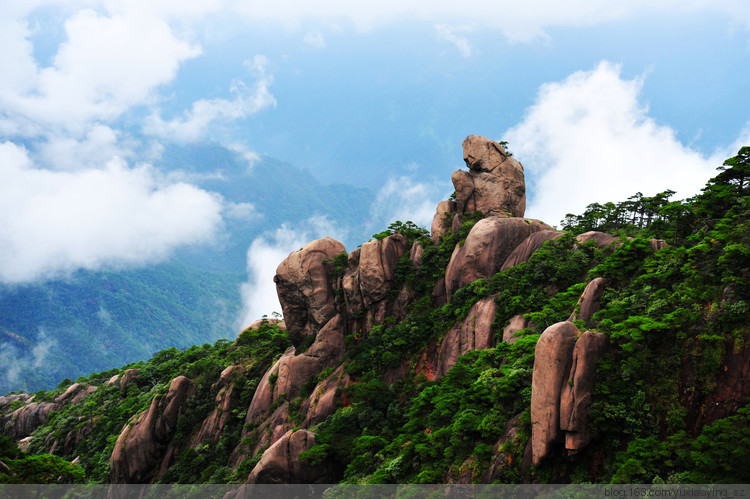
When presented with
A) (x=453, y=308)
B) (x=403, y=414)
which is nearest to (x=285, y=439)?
(x=403, y=414)

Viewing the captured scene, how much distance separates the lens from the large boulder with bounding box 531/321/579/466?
21594mm

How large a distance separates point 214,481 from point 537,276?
29093 mm

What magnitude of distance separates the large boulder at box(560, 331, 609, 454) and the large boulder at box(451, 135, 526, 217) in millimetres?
25111

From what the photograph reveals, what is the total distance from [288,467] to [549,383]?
1971 cm

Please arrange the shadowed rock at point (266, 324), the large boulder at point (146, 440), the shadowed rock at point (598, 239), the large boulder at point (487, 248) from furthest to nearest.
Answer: the shadowed rock at point (266, 324) → the large boulder at point (146, 440) → the large boulder at point (487, 248) → the shadowed rock at point (598, 239)

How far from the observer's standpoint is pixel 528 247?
38.6 meters

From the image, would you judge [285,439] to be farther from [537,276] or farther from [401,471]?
[537,276]

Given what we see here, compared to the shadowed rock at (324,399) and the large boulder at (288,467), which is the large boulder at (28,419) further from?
the large boulder at (288,467)

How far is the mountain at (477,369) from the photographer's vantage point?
20312 mm

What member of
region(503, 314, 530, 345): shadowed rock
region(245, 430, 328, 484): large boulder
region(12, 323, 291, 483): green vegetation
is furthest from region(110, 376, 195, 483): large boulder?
region(503, 314, 530, 345): shadowed rock

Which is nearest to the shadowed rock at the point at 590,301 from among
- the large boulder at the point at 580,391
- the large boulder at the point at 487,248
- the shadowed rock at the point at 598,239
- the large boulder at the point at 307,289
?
the large boulder at the point at 580,391

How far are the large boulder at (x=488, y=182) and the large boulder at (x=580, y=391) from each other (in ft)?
82.4

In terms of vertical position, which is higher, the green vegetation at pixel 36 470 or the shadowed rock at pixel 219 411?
the shadowed rock at pixel 219 411

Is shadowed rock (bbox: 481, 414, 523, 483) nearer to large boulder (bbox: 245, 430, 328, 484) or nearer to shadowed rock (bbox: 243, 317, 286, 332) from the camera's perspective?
large boulder (bbox: 245, 430, 328, 484)
